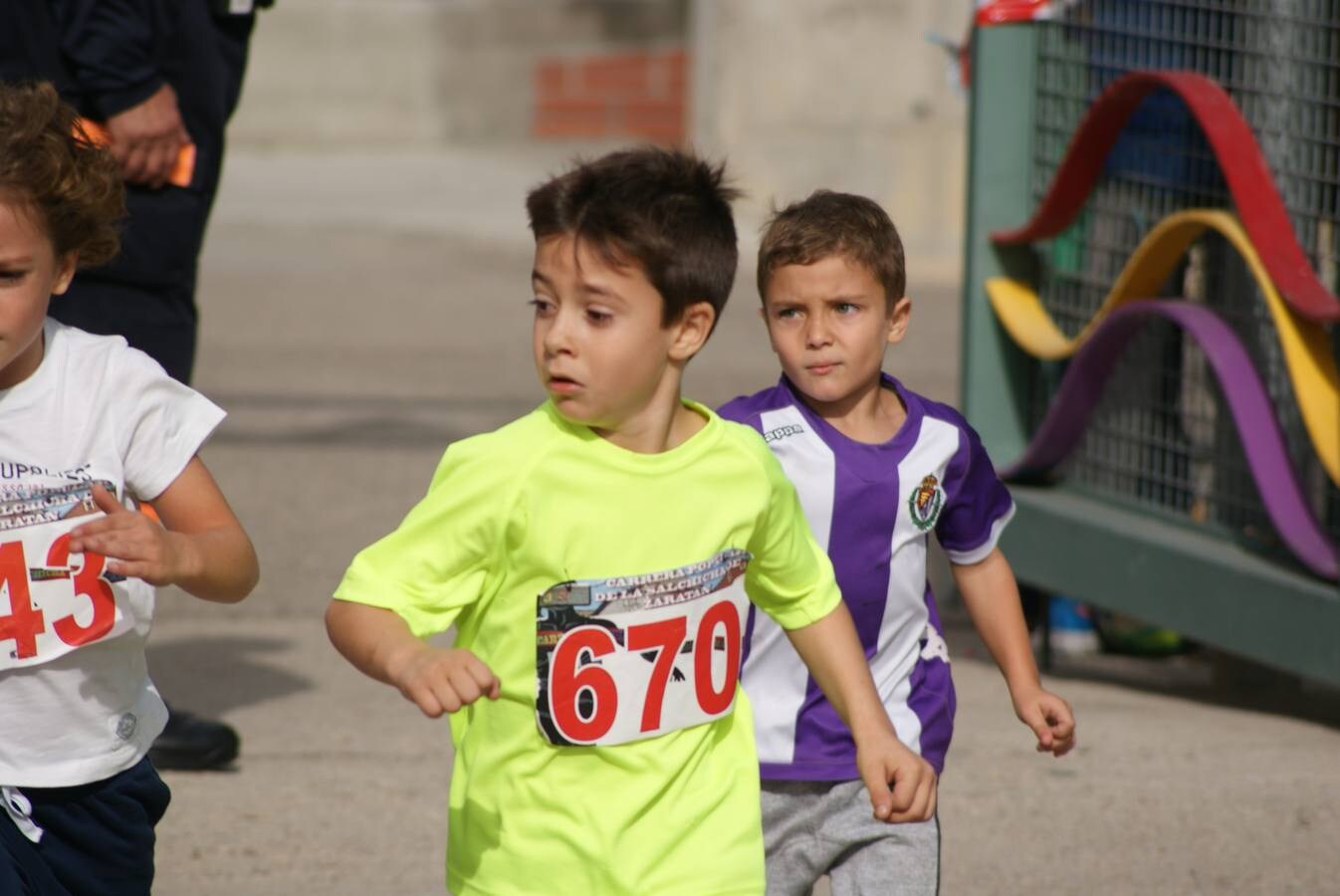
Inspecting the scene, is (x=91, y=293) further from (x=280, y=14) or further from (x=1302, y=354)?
(x=280, y=14)

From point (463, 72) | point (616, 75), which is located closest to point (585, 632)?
point (616, 75)

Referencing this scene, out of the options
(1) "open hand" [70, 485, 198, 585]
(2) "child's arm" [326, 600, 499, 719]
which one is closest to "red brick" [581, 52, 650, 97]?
(1) "open hand" [70, 485, 198, 585]

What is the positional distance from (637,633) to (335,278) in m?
10.3

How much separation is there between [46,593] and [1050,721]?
4.60 ft

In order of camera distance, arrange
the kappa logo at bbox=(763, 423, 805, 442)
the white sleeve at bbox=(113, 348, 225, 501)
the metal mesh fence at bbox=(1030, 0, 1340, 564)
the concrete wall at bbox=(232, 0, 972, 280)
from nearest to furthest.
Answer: the white sleeve at bbox=(113, 348, 225, 501) < the kappa logo at bbox=(763, 423, 805, 442) < the metal mesh fence at bbox=(1030, 0, 1340, 564) < the concrete wall at bbox=(232, 0, 972, 280)

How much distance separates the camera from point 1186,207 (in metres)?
5.27

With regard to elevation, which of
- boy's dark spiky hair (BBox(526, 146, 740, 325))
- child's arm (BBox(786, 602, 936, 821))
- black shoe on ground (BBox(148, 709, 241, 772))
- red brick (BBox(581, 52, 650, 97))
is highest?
red brick (BBox(581, 52, 650, 97))

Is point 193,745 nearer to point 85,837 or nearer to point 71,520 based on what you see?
point 85,837

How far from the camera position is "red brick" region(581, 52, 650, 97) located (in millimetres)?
21750

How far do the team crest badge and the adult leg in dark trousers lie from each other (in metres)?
1.80

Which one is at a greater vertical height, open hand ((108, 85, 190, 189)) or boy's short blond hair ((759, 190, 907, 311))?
open hand ((108, 85, 190, 189))

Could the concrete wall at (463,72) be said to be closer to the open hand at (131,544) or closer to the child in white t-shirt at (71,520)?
the child in white t-shirt at (71,520)

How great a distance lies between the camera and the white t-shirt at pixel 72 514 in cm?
272

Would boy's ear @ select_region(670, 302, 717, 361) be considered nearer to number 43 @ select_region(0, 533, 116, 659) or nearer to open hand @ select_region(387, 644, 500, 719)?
open hand @ select_region(387, 644, 500, 719)
